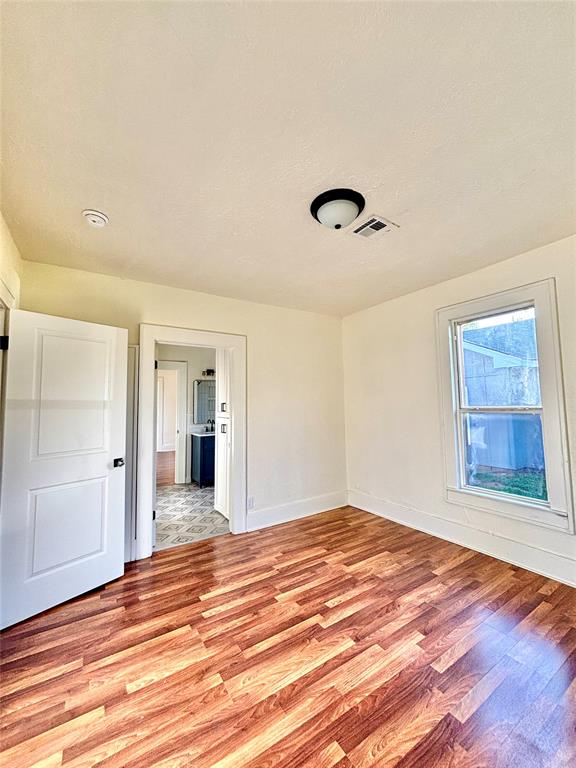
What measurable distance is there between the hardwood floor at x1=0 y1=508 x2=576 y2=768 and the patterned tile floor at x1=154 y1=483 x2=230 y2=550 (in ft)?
2.31

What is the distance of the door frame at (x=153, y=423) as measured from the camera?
9.50ft

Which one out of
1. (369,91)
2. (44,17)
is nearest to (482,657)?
(369,91)

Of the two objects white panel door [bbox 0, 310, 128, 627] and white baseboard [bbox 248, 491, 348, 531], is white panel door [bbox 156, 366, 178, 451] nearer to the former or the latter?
white baseboard [bbox 248, 491, 348, 531]

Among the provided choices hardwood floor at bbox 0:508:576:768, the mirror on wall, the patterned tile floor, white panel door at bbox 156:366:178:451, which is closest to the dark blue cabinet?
the patterned tile floor

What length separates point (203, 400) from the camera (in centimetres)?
602

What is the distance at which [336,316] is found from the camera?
440cm

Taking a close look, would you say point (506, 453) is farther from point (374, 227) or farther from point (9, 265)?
point (9, 265)

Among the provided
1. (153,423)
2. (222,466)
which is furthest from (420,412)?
(153,423)

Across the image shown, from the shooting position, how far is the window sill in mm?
2424

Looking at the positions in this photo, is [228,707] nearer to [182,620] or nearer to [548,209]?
[182,620]

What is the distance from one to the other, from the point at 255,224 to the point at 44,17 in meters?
1.26

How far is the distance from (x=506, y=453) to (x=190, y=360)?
5054 mm

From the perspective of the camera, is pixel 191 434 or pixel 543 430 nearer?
pixel 543 430

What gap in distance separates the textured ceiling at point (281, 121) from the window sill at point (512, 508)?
2.14 meters
